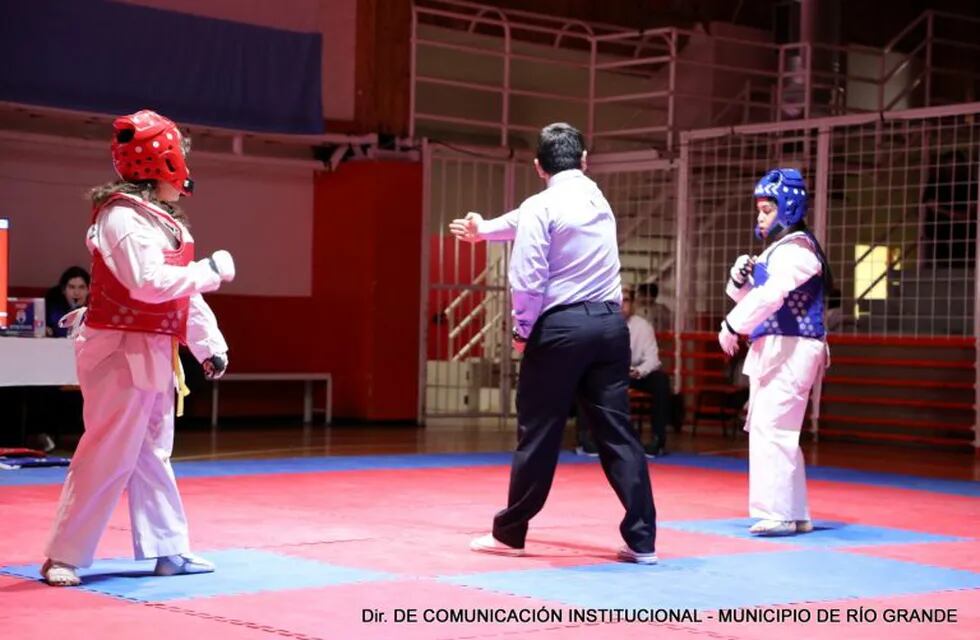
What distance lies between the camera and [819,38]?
17500 mm

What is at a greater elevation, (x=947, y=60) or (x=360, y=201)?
(x=947, y=60)

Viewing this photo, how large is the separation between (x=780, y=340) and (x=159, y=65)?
840cm

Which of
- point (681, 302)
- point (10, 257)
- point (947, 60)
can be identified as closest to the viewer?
point (10, 257)

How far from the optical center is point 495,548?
21.8 ft

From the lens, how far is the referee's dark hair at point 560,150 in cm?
667

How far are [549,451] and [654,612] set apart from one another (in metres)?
1.38

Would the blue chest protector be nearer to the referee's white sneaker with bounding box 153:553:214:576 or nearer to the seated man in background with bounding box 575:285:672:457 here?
the referee's white sneaker with bounding box 153:553:214:576

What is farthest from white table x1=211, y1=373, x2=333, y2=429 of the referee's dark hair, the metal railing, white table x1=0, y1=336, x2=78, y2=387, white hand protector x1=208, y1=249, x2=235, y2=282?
white hand protector x1=208, y1=249, x2=235, y2=282

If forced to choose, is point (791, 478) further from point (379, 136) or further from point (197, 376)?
point (379, 136)

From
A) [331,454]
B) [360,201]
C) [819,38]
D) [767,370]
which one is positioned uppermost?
[819,38]

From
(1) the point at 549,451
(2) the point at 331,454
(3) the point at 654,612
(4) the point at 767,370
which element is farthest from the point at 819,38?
Result: (3) the point at 654,612

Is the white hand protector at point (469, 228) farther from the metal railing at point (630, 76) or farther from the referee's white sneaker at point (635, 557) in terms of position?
the metal railing at point (630, 76)

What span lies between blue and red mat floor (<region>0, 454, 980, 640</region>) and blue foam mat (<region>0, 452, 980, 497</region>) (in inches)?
10.9

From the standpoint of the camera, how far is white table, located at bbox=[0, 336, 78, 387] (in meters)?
10.4
